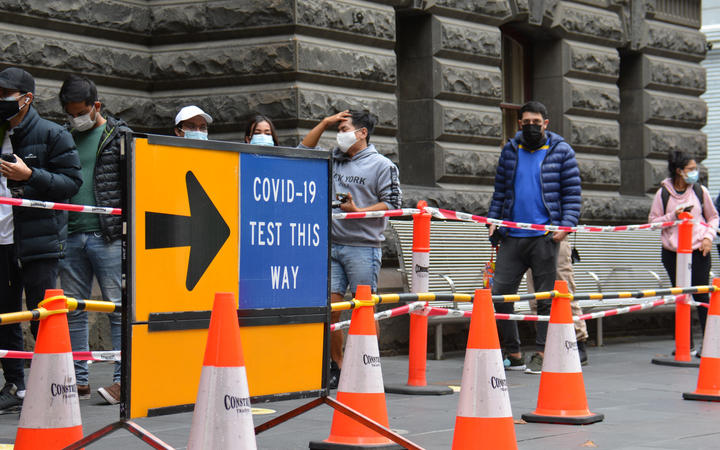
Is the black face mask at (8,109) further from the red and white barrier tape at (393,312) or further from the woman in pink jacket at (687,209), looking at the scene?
the woman in pink jacket at (687,209)

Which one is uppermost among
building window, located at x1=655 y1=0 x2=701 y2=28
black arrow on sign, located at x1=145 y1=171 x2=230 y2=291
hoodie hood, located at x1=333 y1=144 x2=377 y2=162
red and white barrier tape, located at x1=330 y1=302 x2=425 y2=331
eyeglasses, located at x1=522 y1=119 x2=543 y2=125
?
building window, located at x1=655 y1=0 x2=701 y2=28

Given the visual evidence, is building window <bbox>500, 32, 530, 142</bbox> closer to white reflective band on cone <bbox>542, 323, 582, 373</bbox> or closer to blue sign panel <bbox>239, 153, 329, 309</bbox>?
white reflective band on cone <bbox>542, 323, 582, 373</bbox>

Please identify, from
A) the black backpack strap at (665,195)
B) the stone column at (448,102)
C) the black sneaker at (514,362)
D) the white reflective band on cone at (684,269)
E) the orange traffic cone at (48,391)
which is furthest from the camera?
the black backpack strap at (665,195)

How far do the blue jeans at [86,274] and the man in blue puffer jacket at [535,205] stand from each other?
10.4 ft

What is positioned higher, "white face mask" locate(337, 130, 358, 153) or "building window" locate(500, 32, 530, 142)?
"building window" locate(500, 32, 530, 142)

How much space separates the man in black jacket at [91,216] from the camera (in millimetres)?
7102

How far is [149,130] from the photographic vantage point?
9.74 meters

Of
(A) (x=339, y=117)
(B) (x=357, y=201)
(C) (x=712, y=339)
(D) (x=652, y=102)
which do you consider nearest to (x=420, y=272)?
(B) (x=357, y=201)

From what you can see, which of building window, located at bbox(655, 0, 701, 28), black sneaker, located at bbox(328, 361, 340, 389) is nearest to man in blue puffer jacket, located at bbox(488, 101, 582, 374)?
black sneaker, located at bbox(328, 361, 340, 389)

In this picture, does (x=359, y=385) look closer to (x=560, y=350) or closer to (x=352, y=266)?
(x=560, y=350)

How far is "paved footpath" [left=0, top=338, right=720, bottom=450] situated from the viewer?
19.2ft

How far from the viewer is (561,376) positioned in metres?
6.41

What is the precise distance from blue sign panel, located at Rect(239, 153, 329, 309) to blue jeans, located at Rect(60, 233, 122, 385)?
2510mm

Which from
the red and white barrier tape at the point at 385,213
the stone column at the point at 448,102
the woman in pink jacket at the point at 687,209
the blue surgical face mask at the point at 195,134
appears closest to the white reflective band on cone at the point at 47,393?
the red and white barrier tape at the point at 385,213
